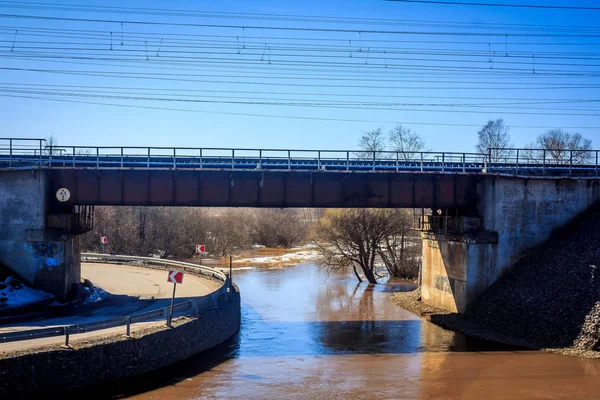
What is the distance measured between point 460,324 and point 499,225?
6.55m

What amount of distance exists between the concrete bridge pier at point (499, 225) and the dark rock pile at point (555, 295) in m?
0.62

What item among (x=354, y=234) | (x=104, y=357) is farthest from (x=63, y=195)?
(x=354, y=234)

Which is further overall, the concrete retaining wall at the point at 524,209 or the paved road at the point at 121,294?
the concrete retaining wall at the point at 524,209

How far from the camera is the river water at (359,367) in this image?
21688 mm

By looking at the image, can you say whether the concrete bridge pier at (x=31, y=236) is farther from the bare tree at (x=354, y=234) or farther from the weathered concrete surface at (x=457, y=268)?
the bare tree at (x=354, y=234)

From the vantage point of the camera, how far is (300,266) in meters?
65.8

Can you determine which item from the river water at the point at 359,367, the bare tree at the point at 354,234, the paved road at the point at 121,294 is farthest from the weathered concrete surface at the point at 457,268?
the paved road at the point at 121,294

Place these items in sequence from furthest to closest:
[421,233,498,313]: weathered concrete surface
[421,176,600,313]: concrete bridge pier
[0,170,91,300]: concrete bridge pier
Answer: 1. [421,176,600,313]: concrete bridge pier
2. [421,233,498,313]: weathered concrete surface
3. [0,170,91,300]: concrete bridge pier

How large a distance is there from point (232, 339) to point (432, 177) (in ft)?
49.9

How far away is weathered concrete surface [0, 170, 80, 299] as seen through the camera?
31.2 metres

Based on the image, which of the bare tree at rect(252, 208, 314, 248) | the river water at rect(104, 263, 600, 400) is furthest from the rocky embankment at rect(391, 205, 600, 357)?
the bare tree at rect(252, 208, 314, 248)

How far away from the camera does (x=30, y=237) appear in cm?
3122

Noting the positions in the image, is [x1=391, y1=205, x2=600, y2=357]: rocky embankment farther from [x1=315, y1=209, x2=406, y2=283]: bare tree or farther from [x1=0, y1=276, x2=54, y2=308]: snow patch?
[x1=0, y1=276, x2=54, y2=308]: snow patch

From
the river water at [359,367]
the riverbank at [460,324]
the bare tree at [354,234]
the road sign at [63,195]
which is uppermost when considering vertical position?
the road sign at [63,195]
